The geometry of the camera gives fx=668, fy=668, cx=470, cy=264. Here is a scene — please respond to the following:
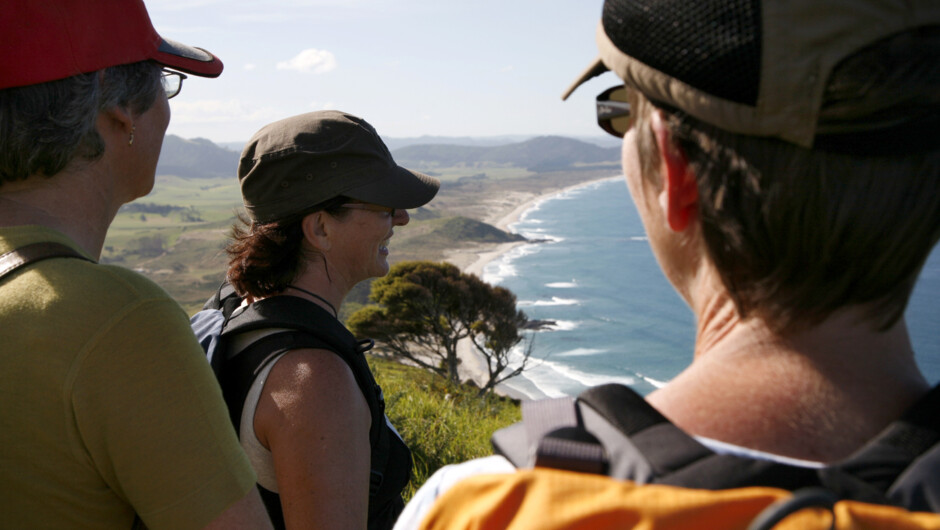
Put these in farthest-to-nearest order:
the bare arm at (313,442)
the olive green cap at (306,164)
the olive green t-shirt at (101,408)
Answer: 1. the olive green cap at (306,164)
2. the bare arm at (313,442)
3. the olive green t-shirt at (101,408)

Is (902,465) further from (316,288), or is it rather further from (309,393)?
(316,288)

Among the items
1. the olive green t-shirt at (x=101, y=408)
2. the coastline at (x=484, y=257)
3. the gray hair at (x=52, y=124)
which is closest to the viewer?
the olive green t-shirt at (x=101, y=408)

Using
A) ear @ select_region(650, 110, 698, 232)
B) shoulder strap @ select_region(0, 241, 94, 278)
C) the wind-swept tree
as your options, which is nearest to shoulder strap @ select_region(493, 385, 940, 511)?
ear @ select_region(650, 110, 698, 232)

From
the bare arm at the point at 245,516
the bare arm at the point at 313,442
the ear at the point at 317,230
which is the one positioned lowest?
the bare arm at the point at 313,442

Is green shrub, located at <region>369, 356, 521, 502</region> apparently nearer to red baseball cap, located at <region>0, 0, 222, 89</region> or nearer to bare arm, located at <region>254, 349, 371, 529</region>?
bare arm, located at <region>254, 349, 371, 529</region>

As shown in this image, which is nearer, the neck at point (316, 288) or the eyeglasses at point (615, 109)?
the eyeglasses at point (615, 109)

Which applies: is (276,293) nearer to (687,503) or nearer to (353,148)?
(353,148)

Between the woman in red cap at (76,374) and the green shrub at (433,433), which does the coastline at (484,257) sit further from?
the woman in red cap at (76,374)

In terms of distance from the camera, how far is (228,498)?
132cm

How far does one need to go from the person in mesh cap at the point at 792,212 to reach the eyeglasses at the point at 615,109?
0.11 meters

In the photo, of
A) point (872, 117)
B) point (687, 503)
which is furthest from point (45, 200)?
point (872, 117)

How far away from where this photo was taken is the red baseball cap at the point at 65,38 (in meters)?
1.45

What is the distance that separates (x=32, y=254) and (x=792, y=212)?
137cm

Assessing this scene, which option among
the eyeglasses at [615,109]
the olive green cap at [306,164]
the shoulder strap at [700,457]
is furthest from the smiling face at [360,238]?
the shoulder strap at [700,457]
